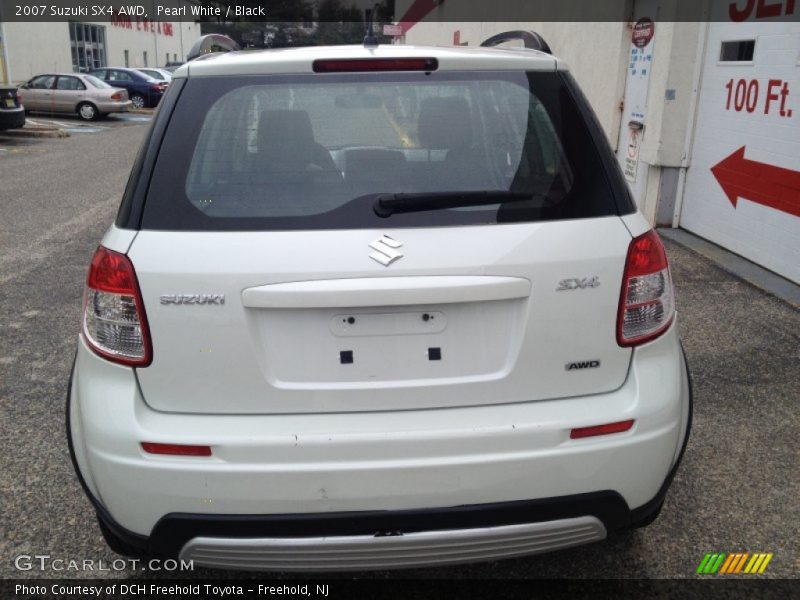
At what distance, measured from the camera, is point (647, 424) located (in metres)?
2.23

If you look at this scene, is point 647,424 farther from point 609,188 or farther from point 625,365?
point 609,188

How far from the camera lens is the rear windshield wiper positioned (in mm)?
2186

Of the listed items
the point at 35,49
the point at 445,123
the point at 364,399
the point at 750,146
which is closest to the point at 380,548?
the point at 364,399

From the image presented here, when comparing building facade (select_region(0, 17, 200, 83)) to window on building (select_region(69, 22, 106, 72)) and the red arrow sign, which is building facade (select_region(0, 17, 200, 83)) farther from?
the red arrow sign

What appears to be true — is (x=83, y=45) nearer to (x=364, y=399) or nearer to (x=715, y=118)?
(x=715, y=118)

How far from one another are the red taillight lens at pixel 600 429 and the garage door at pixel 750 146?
182 inches

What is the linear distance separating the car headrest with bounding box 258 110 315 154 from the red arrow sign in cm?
496

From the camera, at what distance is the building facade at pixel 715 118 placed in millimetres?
Result: 6180

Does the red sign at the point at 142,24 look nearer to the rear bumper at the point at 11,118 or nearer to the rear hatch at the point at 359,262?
the rear bumper at the point at 11,118

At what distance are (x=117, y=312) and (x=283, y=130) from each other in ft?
2.39

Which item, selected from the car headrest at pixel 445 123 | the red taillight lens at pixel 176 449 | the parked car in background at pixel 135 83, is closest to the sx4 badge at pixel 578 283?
the car headrest at pixel 445 123

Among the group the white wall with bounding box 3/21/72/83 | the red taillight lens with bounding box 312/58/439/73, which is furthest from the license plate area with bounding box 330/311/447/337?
the white wall with bounding box 3/21/72/83

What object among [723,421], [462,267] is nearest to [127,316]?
[462,267]

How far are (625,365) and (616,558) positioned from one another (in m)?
0.96
